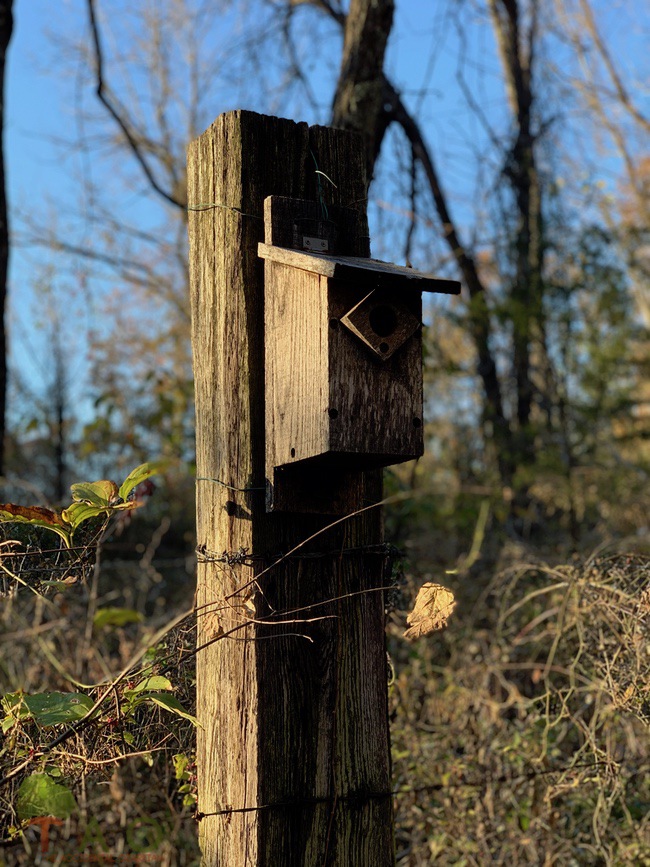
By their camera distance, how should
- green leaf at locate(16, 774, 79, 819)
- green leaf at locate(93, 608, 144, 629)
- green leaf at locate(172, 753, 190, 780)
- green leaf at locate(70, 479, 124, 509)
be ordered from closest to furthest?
green leaf at locate(16, 774, 79, 819) < green leaf at locate(70, 479, 124, 509) < green leaf at locate(172, 753, 190, 780) < green leaf at locate(93, 608, 144, 629)

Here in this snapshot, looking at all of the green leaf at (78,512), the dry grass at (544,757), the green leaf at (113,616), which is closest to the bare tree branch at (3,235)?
the green leaf at (113,616)

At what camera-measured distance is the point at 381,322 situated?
8.54 ft

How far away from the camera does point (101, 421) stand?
7934 mm

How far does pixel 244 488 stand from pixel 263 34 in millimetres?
6636

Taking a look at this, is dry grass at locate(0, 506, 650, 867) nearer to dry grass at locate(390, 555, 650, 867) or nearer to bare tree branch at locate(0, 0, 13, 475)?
dry grass at locate(390, 555, 650, 867)

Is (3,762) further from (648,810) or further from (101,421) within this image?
(101,421)

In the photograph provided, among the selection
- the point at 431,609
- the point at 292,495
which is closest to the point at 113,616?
the point at 292,495

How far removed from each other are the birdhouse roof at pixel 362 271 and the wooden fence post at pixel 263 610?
233mm

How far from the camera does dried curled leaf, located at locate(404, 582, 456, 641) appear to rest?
256 centimetres

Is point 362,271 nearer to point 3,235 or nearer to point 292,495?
point 292,495

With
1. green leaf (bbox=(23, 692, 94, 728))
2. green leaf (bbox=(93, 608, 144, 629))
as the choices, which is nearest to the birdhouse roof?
green leaf (bbox=(23, 692, 94, 728))

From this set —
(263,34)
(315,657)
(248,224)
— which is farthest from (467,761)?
(263,34)

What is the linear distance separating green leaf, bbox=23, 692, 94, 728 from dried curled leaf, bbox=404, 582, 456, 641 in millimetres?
922

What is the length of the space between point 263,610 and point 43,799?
733 mm
